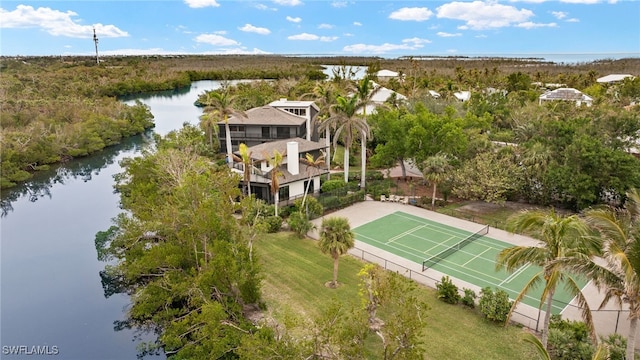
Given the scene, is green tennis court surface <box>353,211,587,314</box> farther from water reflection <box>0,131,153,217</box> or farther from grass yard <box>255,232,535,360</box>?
water reflection <box>0,131,153,217</box>

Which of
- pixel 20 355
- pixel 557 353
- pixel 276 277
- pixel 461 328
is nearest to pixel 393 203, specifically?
pixel 276 277

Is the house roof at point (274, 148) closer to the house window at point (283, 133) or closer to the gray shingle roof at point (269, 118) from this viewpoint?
the house window at point (283, 133)

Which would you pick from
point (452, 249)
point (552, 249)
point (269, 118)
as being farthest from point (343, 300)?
point (269, 118)

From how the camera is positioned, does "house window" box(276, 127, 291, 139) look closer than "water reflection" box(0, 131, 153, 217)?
No

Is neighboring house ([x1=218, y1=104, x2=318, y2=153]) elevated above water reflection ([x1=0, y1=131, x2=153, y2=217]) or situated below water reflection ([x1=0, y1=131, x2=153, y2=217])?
above

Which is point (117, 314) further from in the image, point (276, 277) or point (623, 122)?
point (623, 122)

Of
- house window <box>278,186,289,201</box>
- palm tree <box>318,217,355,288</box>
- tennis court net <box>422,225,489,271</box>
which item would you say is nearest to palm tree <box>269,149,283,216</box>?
house window <box>278,186,289,201</box>
